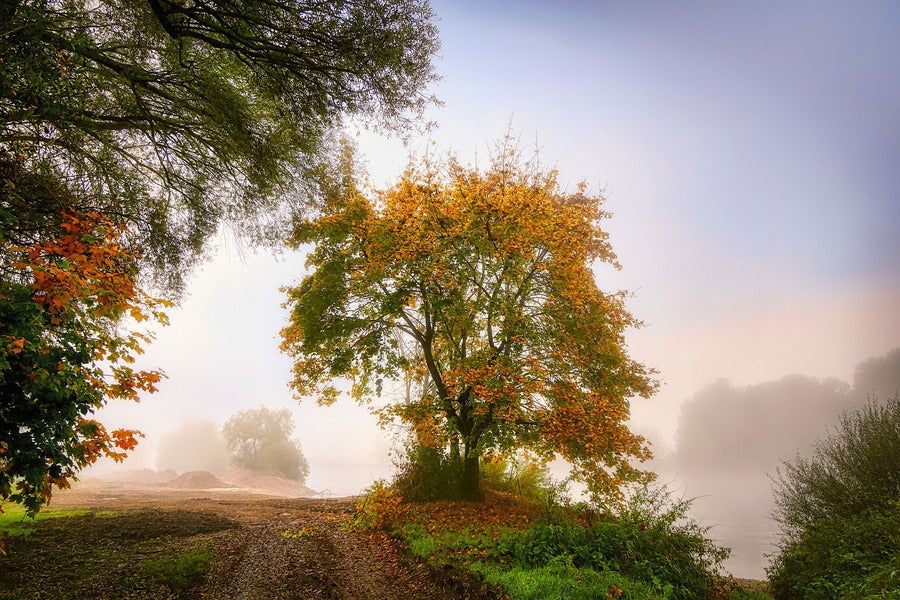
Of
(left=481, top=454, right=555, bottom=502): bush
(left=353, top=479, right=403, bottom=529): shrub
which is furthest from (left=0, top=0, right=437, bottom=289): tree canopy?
(left=481, top=454, right=555, bottom=502): bush

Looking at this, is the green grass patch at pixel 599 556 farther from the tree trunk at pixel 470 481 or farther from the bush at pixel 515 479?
the bush at pixel 515 479

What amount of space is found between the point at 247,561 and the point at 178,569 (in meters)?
1.48

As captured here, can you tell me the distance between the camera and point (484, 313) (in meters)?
11.9

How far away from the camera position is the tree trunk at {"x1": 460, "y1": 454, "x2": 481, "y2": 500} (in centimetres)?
1274

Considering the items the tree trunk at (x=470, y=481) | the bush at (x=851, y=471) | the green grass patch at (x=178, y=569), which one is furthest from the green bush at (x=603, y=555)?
the bush at (x=851, y=471)

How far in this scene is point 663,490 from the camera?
877 cm

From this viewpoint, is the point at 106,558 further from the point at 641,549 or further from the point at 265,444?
the point at 265,444

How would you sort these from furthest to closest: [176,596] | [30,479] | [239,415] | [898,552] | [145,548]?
[239,415] < [145,548] < [898,552] < [176,596] < [30,479]

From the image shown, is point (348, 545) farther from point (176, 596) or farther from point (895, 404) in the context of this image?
point (895, 404)

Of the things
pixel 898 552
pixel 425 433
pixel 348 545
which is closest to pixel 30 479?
pixel 348 545

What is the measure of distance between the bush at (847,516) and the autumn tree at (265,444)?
52.5 metres

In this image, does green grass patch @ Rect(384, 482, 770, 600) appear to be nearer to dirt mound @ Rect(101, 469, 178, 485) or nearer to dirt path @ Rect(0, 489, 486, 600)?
dirt path @ Rect(0, 489, 486, 600)

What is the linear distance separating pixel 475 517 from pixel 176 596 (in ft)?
23.1

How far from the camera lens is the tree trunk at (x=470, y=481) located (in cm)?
1274
